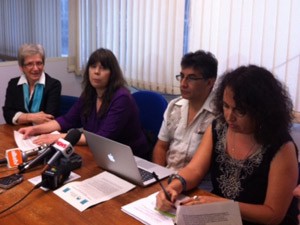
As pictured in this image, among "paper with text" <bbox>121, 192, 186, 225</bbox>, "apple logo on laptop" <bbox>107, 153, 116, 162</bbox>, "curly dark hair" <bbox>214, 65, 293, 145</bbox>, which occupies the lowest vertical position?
"paper with text" <bbox>121, 192, 186, 225</bbox>

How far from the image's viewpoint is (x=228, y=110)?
1521 mm

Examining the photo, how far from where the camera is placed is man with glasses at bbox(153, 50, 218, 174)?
2053 millimetres

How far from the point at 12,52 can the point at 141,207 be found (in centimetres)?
371

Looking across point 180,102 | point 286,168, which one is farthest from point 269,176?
point 180,102

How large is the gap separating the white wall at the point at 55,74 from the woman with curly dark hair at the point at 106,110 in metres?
1.39

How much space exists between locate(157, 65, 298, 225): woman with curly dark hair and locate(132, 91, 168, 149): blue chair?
80cm

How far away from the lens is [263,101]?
4.85 feet

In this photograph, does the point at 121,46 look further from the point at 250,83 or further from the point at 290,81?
the point at 250,83

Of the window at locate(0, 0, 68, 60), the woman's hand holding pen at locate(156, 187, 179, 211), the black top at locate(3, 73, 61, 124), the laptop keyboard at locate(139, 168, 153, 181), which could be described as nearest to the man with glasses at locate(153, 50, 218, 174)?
the laptop keyboard at locate(139, 168, 153, 181)

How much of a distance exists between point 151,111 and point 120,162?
961 mm

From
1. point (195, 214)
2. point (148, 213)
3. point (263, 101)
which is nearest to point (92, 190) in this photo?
point (148, 213)

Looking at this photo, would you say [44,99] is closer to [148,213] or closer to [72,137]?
[72,137]

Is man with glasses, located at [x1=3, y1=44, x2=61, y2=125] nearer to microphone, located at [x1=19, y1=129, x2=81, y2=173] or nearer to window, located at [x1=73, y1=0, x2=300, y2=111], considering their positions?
window, located at [x1=73, y1=0, x2=300, y2=111]

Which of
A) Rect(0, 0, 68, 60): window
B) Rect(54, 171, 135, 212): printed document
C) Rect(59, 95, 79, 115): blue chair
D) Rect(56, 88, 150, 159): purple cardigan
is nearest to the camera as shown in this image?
Rect(54, 171, 135, 212): printed document
